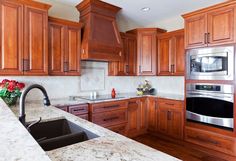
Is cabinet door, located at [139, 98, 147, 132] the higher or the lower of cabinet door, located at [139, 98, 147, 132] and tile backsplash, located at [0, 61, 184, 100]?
the lower

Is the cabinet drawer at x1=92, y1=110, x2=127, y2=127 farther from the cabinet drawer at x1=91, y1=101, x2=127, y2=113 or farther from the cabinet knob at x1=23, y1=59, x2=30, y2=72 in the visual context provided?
the cabinet knob at x1=23, y1=59, x2=30, y2=72

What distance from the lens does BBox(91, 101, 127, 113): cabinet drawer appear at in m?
2.85

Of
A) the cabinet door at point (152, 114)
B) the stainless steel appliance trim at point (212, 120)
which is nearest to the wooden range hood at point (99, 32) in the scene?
the cabinet door at point (152, 114)

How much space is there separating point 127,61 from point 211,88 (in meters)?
1.86

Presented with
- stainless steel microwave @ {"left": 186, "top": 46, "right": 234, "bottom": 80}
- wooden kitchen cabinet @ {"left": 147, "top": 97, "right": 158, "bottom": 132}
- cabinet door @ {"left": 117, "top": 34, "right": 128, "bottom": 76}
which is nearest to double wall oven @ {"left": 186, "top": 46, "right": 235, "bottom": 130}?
stainless steel microwave @ {"left": 186, "top": 46, "right": 234, "bottom": 80}

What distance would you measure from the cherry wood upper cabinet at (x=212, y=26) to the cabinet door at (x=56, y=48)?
2280mm

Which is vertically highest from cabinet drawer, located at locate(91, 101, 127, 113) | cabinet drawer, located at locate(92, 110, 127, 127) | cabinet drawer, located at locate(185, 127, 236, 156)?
cabinet drawer, located at locate(91, 101, 127, 113)

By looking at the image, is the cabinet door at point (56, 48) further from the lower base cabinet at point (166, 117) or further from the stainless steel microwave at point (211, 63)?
Result: the stainless steel microwave at point (211, 63)

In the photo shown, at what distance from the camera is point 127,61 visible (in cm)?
383

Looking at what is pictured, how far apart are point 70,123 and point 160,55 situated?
2.89m

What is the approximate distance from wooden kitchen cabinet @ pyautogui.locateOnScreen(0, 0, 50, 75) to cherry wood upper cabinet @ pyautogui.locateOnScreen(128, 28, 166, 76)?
7.22 feet

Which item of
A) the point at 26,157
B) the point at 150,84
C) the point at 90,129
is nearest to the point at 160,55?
the point at 150,84

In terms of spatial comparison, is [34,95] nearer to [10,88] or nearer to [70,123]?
[10,88]

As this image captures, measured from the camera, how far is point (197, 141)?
2.88m
